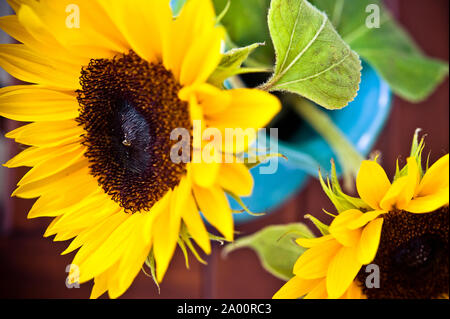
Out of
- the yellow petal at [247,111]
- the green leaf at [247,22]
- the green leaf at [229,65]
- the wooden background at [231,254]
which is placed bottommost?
the wooden background at [231,254]

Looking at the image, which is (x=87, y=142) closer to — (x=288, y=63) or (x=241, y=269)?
(x=288, y=63)

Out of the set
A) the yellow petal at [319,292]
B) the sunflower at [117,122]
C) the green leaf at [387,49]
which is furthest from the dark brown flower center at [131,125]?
the green leaf at [387,49]

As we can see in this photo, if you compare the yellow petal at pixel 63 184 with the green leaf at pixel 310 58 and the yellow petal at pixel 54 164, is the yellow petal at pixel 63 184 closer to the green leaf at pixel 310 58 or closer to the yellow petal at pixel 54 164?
the yellow petal at pixel 54 164

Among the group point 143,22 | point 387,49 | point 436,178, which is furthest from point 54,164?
point 387,49

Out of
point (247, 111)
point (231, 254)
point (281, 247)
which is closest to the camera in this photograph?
point (247, 111)

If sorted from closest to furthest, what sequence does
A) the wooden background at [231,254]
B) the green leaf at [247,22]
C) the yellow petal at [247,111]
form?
the yellow petal at [247,111] < the green leaf at [247,22] < the wooden background at [231,254]

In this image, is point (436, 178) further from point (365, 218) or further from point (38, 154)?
point (38, 154)

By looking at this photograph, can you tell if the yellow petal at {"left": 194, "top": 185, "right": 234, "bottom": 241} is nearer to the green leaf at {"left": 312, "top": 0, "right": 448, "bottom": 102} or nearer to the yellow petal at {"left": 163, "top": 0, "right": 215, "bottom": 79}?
the yellow petal at {"left": 163, "top": 0, "right": 215, "bottom": 79}

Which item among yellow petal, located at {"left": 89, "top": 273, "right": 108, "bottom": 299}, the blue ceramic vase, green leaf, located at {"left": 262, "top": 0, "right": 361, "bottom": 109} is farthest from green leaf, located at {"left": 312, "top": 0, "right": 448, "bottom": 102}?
yellow petal, located at {"left": 89, "top": 273, "right": 108, "bottom": 299}
